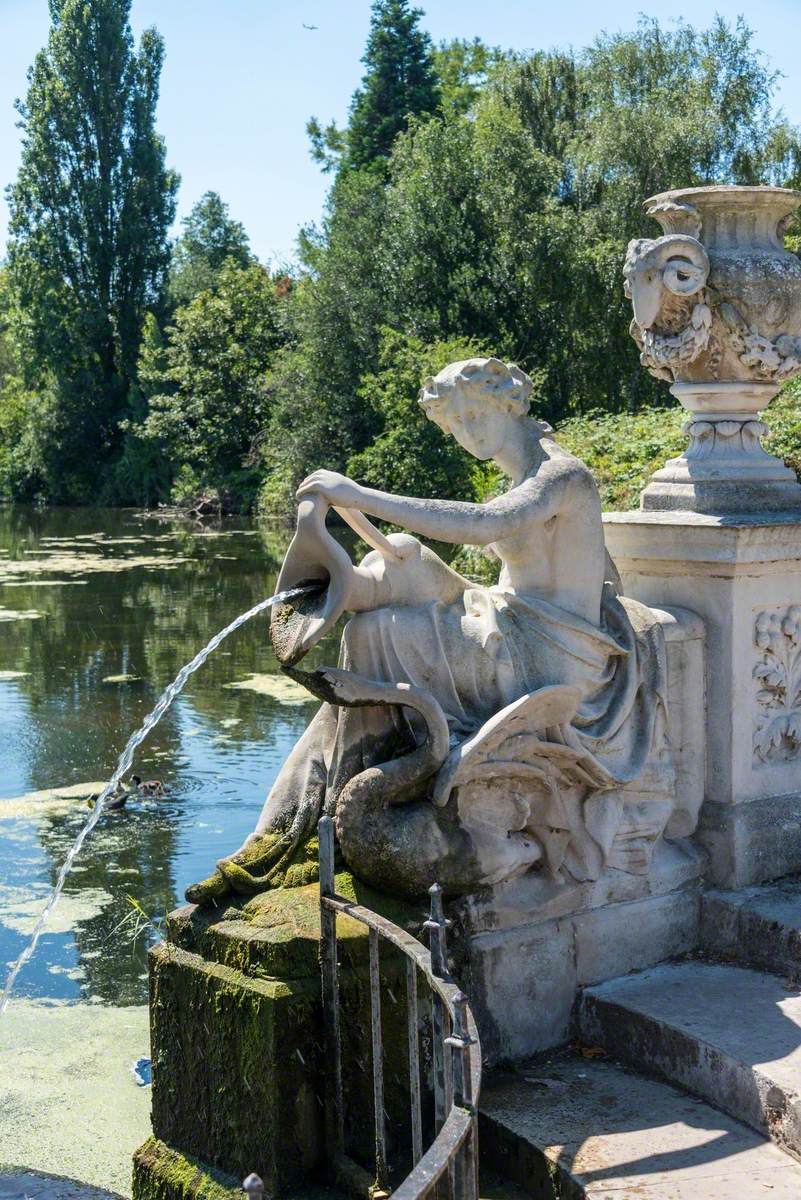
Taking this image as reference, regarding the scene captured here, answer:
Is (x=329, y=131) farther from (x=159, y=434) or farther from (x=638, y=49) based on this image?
(x=638, y=49)

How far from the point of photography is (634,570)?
5.06 metres

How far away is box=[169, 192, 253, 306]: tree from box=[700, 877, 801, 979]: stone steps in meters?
44.1

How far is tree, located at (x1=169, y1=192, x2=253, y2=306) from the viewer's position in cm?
5266

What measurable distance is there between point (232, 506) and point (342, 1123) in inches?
1321

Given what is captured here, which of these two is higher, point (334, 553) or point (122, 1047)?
point (334, 553)

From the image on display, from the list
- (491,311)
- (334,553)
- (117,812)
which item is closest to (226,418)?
(491,311)

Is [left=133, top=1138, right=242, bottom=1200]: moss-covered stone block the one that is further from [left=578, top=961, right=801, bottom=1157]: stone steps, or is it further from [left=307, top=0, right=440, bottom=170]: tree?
[left=307, top=0, right=440, bottom=170]: tree

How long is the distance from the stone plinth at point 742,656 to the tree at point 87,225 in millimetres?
38790

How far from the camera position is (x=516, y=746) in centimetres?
424

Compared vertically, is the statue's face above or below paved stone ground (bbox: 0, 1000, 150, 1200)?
above

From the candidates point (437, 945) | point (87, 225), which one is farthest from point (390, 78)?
point (437, 945)

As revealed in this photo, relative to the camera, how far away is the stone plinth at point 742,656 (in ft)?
15.8

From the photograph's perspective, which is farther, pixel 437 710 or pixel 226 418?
pixel 226 418

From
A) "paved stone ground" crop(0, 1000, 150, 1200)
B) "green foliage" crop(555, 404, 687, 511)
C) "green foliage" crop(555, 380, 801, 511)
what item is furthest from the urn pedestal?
"green foliage" crop(555, 404, 687, 511)
